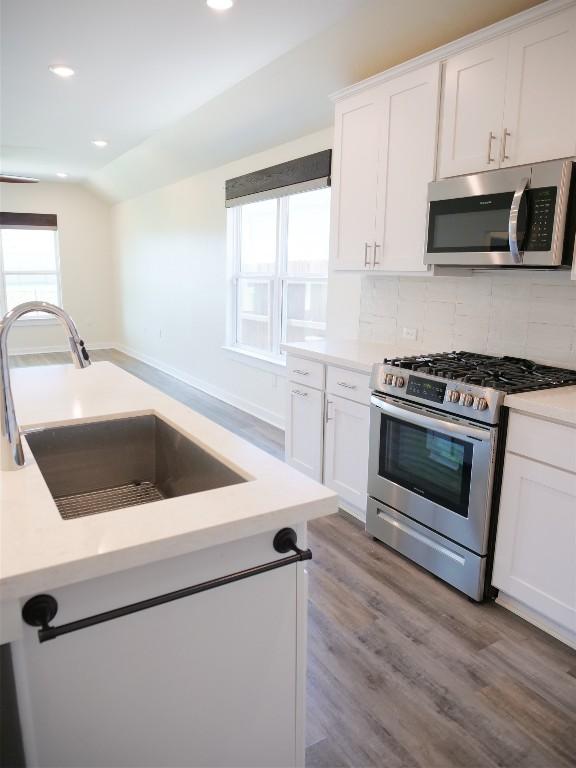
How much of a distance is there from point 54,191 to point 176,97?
17.6ft

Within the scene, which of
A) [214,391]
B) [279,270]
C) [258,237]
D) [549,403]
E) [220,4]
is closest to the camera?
[549,403]

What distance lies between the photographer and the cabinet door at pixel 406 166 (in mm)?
2723

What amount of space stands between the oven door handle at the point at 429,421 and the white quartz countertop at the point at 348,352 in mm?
222

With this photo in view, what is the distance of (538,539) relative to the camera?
83.0 inches

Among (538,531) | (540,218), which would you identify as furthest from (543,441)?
(540,218)

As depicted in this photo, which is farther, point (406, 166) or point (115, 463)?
point (406, 166)

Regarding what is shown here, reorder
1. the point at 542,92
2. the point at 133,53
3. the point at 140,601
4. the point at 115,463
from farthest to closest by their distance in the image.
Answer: the point at 133,53
the point at 542,92
the point at 115,463
the point at 140,601

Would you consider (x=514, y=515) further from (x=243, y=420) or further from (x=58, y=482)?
(x=243, y=420)

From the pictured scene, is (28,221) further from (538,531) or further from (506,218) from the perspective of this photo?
(538,531)

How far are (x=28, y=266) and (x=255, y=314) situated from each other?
518 cm

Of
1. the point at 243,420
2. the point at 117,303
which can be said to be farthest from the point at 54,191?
the point at 243,420

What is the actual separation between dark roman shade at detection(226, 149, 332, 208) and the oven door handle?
2027 mm

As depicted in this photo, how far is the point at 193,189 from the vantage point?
245 inches

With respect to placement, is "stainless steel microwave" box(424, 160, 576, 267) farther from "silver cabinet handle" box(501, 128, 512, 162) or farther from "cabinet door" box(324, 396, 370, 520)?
"cabinet door" box(324, 396, 370, 520)
